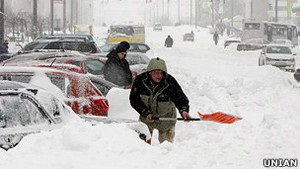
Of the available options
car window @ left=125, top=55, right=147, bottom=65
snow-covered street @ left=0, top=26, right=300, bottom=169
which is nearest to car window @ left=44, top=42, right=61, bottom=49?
car window @ left=125, top=55, right=147, bottom=65

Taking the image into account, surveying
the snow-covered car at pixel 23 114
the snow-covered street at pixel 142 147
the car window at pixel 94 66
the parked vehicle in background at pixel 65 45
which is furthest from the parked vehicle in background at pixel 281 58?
the snow-covered car at pixel 23 114

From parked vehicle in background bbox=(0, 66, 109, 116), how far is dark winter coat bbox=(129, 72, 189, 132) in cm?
127

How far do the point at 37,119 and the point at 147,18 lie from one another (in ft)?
611

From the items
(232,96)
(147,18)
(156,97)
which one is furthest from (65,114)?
(147,18)

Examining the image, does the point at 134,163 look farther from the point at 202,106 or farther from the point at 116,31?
the point at 116,31

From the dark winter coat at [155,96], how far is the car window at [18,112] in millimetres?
1522

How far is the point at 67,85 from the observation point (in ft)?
28.1

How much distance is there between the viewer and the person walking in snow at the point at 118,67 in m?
11.6

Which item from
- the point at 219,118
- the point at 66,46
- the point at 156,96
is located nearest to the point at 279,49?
the point at 66,46

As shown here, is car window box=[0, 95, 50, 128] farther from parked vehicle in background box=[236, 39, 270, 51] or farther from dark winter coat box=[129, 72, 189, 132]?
parked vehicle in background box=[236, 39, 270, 51]

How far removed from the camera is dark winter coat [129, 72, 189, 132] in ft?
24.1

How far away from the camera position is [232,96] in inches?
650

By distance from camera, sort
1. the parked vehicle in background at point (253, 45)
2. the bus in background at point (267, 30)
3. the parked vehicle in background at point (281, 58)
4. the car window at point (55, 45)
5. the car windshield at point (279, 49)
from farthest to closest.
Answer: the bus in background at point (267, 30)
the parked vehicle in background at point (253, 45)
the car windshield at point (279, 49)
the parked vehicle in background at point (281, 58)
the car window at point (55, 45)

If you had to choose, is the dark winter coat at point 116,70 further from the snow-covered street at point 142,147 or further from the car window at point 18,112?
the car window at point 18,112
